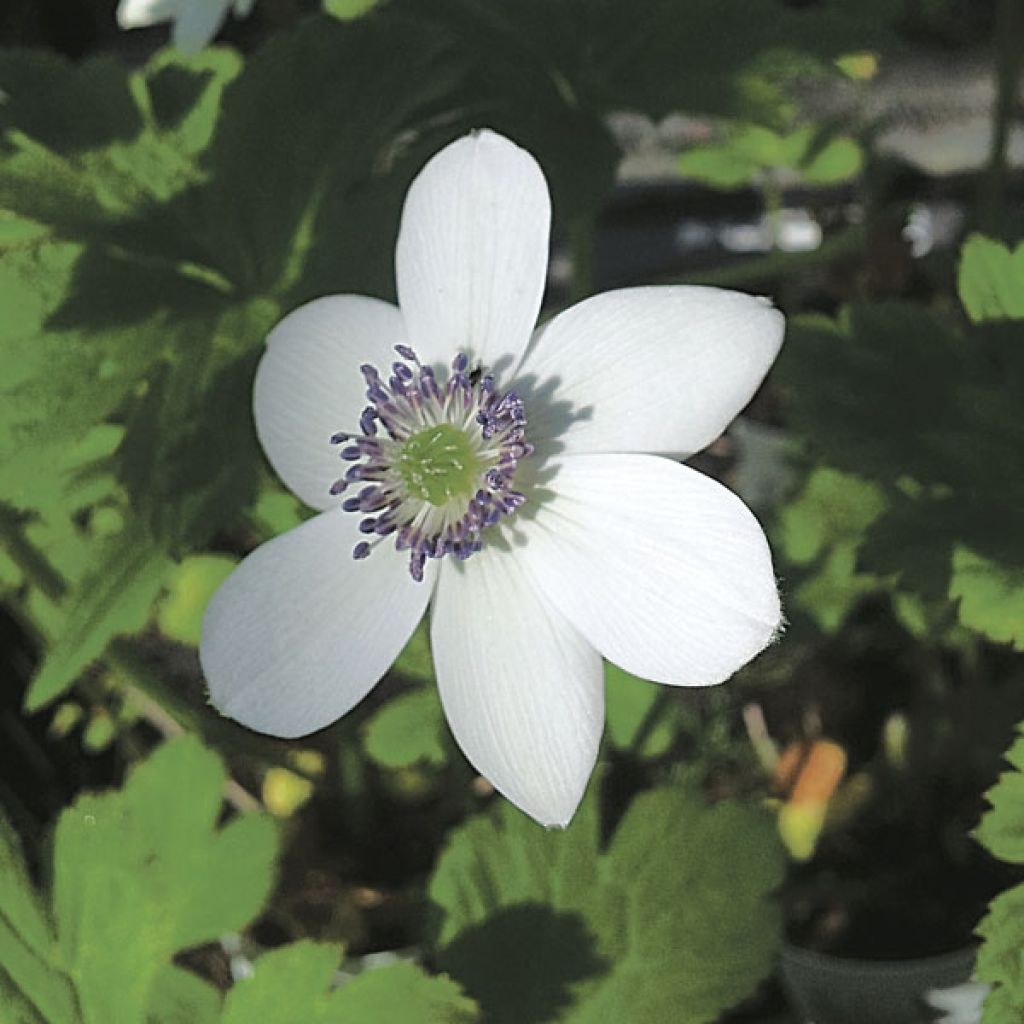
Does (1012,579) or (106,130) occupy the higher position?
(106,130)

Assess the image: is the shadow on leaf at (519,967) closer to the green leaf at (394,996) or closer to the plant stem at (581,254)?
the green leaf at (394,996)

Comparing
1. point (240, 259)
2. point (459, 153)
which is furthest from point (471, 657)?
point (240, 259)

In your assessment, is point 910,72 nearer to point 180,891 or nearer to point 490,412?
point 490,412

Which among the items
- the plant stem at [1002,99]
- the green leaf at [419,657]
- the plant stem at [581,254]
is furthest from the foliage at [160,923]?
the plant stem at [1002,99]

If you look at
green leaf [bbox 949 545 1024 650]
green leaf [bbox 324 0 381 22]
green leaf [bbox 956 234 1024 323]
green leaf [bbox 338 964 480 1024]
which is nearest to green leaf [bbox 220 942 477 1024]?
green leaf [bbox 338 964 480 1024]

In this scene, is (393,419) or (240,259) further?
(240,259)

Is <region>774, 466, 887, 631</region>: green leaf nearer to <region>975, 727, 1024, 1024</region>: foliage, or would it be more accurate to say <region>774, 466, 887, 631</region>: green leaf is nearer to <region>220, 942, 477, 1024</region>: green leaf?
<region>975, 727, 1024, 1024</region>: foliage

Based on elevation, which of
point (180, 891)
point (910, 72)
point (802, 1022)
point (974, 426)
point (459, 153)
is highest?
point (459, 153)
